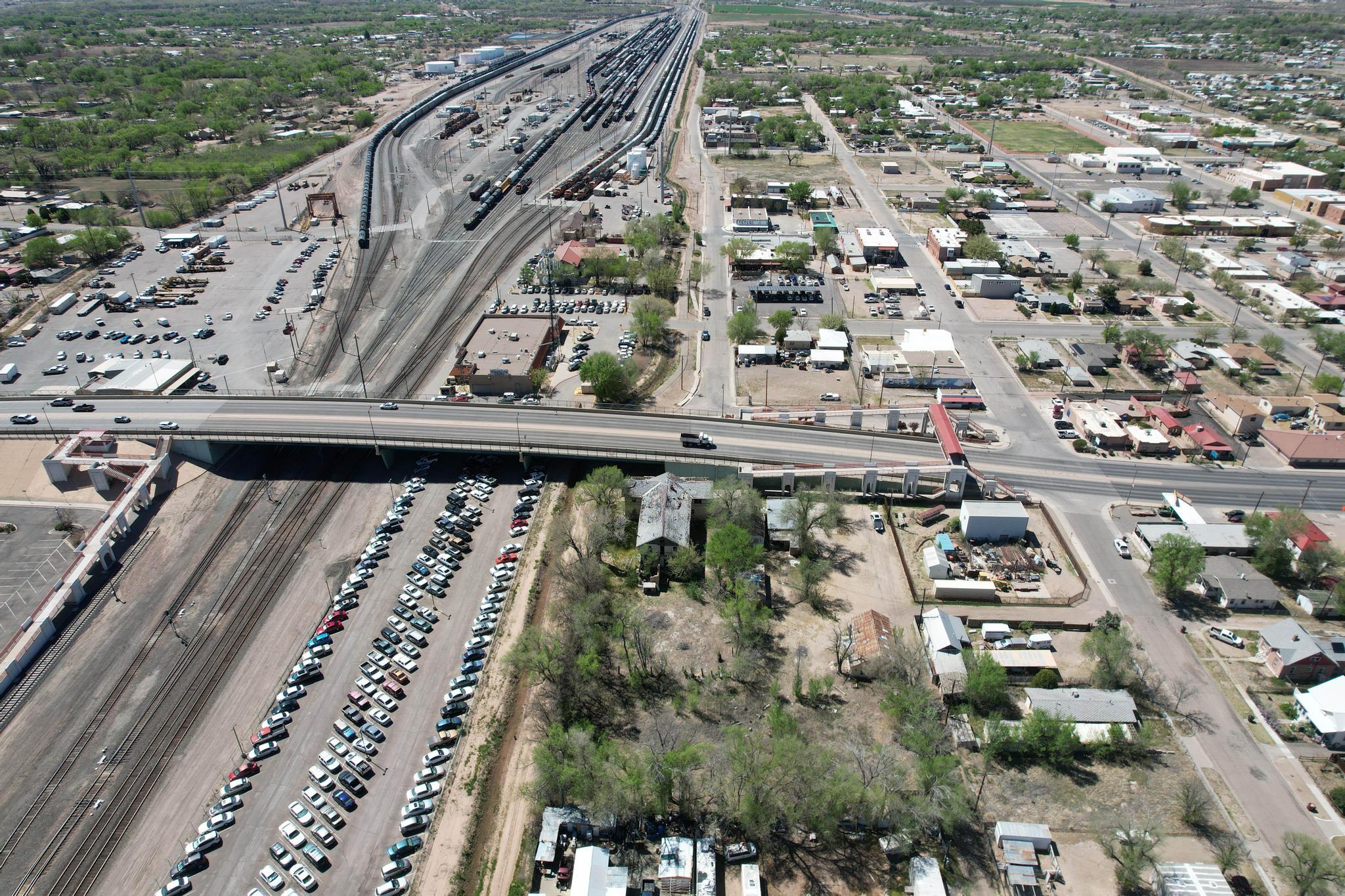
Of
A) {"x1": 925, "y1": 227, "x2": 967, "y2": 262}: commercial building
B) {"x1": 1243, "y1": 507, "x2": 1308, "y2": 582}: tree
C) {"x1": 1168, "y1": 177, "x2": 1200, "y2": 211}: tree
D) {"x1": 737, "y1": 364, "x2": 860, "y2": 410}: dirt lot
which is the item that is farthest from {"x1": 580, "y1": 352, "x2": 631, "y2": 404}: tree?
{"x1": 1168, "y1": 177, "x2": 1200, "y2": 211}: tree

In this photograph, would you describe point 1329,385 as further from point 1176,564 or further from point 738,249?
point 738,249

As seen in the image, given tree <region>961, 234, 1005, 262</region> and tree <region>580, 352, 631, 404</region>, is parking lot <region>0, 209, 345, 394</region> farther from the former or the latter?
tree <region>961, 234, 1005, 262</region>

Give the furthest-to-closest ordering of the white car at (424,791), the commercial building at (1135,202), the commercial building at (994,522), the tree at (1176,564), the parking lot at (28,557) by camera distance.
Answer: the commercial building at (1135,202) < the commercial building at (994,522) < the parking lot at (28,557) < the tree at (1176,564) < the white car at (424,791)

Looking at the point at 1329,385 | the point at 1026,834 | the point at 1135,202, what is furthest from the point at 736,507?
the point at 1135,202

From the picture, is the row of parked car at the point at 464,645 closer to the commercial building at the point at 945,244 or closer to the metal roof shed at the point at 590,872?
the metal roof shed at the point at 590,872

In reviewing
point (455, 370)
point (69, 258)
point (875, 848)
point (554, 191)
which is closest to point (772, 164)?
point (554, 191)

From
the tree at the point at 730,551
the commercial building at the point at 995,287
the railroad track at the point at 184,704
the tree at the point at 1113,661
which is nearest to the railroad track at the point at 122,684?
the railroad track at the point at 184,704
